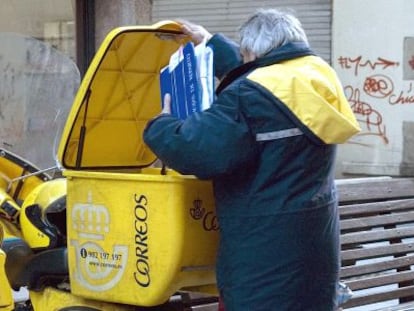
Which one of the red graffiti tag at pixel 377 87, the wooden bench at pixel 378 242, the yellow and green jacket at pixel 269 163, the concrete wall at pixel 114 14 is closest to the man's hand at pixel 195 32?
the yellow and green jacket at pixel 269 163

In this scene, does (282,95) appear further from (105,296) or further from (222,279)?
(105,296)

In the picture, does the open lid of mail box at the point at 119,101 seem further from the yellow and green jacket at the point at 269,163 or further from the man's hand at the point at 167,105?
the yellow and green jacket at the point at 269,163

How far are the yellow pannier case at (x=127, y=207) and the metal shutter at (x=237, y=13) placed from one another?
6478 millimetres

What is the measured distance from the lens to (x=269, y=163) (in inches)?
136

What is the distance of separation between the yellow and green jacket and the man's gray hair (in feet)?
0.11

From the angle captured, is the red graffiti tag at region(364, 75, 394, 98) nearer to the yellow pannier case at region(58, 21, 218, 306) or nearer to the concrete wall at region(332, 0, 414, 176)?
the concrete wall at region(332, 0, 414, 176)

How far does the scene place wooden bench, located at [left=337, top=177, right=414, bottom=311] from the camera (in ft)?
18.3

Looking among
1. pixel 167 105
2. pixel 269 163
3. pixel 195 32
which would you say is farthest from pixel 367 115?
pixel 269 163

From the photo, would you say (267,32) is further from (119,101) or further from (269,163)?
(119,101)

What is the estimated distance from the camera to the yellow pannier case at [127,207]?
362cm

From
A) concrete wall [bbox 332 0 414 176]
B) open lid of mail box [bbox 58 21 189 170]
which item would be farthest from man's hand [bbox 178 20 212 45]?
concrete wall [bbox 332 0 414 176]

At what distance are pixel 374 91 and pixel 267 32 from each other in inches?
316

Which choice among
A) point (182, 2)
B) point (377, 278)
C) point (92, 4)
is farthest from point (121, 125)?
point (182, 2)

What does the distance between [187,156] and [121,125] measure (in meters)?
1.07
